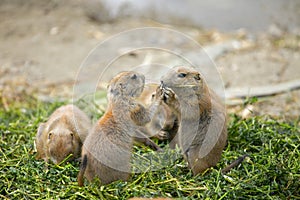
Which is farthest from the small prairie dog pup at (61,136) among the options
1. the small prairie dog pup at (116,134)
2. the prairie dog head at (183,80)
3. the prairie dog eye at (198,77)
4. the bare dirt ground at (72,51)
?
the bare dirt ground at (72,51)

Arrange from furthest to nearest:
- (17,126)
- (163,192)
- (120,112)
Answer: (17,126) → (120,112) → (163,192)

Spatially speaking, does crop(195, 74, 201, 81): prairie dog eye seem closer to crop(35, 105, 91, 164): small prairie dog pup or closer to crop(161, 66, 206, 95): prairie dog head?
crop(161, 66, 206, 95): prairie dog head

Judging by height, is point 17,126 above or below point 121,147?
below

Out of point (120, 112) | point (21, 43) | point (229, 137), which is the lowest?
point (21, 43)

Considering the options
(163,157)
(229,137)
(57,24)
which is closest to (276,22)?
(57,24)

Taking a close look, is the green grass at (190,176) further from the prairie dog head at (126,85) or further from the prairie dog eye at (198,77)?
the prairie dog eye at (198,77)

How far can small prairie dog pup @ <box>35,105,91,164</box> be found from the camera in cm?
506

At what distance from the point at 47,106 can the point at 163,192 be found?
2582 mm

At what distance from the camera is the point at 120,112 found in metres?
4.87

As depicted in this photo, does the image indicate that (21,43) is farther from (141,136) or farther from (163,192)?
(163,192)

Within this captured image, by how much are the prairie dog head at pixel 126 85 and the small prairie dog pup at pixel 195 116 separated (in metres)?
0.21

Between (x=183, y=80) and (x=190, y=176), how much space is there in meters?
0.84

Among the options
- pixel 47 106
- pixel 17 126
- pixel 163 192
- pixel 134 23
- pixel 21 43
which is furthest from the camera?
pixel 134 23

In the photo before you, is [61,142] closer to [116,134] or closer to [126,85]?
[116,134]
